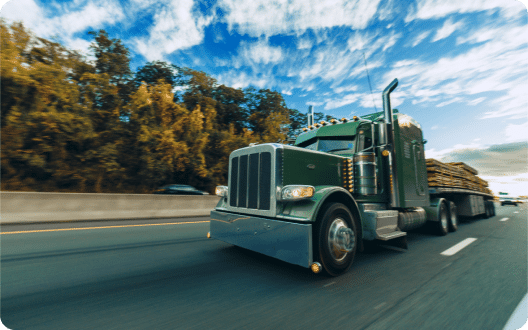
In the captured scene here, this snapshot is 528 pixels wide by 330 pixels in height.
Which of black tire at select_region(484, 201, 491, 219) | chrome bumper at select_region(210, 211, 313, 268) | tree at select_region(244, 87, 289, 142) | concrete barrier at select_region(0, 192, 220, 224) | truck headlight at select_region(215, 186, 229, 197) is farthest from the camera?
tree at select_region(244, 87, 289, 142)

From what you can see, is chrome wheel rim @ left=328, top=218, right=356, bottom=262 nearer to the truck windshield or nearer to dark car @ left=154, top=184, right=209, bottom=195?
the truck windshield

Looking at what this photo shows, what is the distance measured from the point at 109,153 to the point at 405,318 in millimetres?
21060

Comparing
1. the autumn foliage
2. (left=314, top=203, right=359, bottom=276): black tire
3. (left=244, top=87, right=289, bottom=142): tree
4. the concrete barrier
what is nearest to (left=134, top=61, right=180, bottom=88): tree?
the autumn foliage

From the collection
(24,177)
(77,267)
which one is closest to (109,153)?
(24,177)

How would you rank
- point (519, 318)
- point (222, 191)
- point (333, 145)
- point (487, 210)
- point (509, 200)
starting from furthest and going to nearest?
point (509, 200)
point (487, 210)
point (333, 145)
point (222, 191)
point (519, 318)

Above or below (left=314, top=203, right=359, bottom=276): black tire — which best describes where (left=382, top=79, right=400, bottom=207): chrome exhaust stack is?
above

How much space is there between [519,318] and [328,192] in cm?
215

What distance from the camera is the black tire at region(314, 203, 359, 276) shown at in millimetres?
3465

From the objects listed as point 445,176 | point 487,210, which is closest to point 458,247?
point 445,176

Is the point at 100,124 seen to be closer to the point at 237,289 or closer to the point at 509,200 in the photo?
the point at 237,289

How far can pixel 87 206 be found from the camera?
8914 mm

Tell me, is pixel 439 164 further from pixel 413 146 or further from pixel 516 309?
pixel 516 309

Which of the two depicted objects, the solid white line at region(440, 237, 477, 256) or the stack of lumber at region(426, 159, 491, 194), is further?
the stack of lumber at region(426, 159, 491, 194)

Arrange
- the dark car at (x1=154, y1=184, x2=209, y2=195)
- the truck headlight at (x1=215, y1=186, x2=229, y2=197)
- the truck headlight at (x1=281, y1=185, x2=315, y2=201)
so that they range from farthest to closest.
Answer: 1. the dark car at (x1=154, y1=184, x2=209, y2=195)
2. the truck headlight at (x1=215, y1=186, x2=229, y2=197)
3. the truck headlight at (x1=281, y1=185, x2=315, y2=201)
